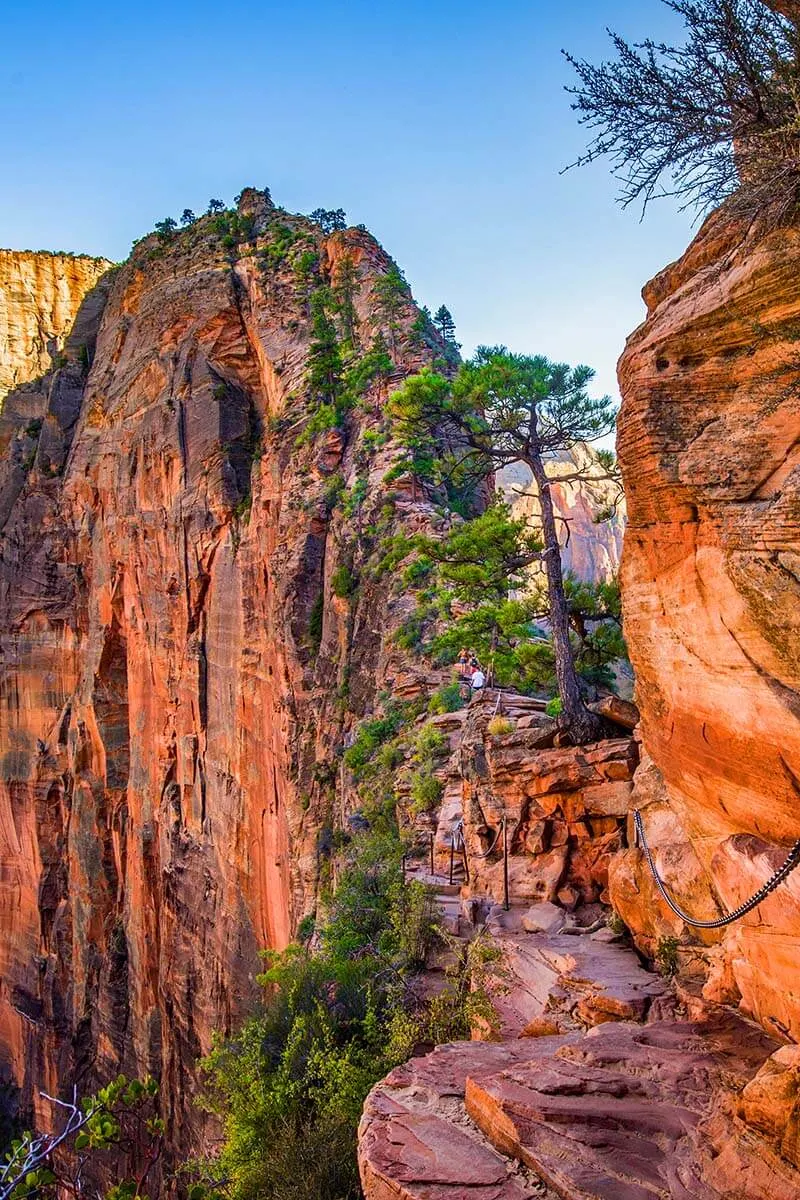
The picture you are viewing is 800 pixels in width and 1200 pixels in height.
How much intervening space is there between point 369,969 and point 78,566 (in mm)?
35473

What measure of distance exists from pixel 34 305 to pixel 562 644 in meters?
85.9

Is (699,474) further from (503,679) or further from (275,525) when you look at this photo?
(275,525)

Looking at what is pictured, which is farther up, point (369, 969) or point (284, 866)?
point (369, 969)

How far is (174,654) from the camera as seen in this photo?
32281 millimetres

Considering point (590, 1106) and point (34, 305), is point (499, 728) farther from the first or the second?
point (34, 305)

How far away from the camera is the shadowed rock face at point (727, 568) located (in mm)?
5199

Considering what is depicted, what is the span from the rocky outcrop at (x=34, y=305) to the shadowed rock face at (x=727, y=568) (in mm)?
84887

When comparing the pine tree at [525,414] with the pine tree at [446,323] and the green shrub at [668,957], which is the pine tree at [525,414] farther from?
the pine tree at [446,323]

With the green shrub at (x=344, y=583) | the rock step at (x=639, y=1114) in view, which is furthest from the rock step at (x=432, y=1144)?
the green shrub at (x=344, y=583)

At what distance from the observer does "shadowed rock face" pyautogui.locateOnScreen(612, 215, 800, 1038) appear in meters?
5.20

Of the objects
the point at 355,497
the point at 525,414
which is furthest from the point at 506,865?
Result: the point at 355,497

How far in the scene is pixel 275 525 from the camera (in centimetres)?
2622

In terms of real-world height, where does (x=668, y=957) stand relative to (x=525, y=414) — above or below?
below

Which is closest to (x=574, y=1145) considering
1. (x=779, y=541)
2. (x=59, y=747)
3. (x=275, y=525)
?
(x=779, y=541)
